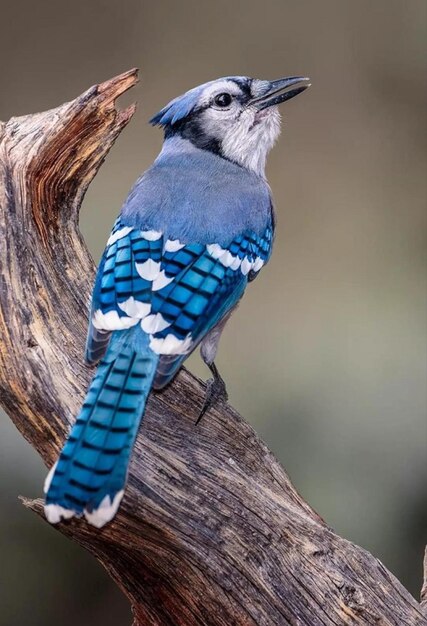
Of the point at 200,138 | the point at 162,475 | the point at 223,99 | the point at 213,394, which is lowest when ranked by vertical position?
the point at 162,475

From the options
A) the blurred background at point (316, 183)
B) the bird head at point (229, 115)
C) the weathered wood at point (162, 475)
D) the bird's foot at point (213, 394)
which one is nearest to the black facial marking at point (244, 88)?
the bird head at point (229, 115)

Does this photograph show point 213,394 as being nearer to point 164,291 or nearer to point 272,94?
point 164,291

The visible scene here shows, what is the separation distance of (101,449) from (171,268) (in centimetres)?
47

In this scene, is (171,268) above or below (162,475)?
above

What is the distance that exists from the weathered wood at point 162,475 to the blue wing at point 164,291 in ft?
0.40

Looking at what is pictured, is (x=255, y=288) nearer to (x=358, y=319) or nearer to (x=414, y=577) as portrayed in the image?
(x=358, y=319)

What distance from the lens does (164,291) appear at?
181cm

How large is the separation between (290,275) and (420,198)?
2.28 ft

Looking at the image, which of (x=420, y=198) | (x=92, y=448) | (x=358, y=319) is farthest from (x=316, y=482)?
(x=92, y=448)

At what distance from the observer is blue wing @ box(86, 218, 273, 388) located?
1.74 meters

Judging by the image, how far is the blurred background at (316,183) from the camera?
3.71 metres

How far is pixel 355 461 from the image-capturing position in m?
3.66

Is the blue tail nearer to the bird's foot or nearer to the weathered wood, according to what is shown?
the weathered wood

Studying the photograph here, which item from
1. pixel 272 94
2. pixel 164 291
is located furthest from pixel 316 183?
pixel 164 291
